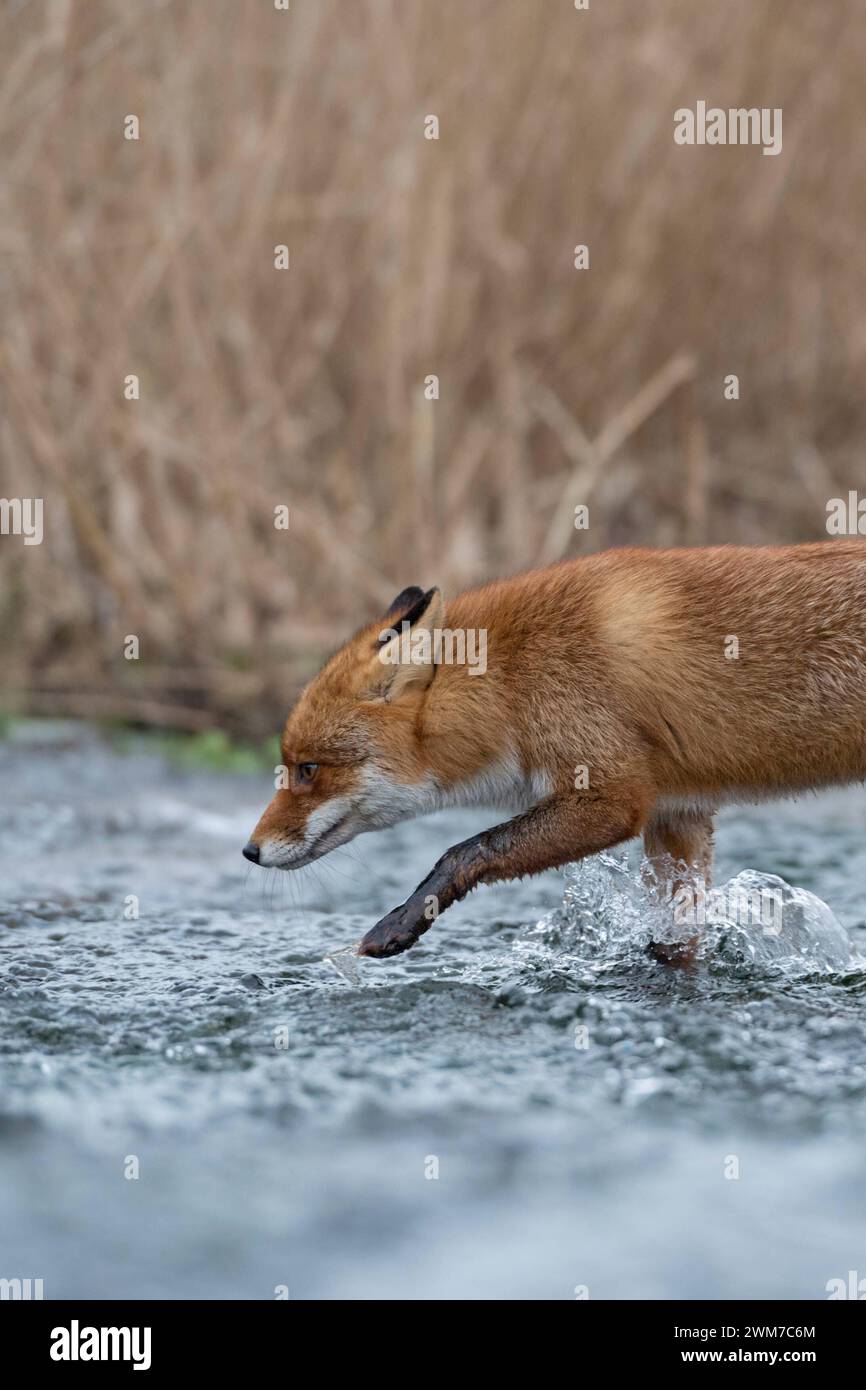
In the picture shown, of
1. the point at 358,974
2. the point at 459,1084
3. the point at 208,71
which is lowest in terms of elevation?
the point at 459,1084

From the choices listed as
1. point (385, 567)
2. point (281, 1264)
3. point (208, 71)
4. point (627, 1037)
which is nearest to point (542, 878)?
point (627, 1037)

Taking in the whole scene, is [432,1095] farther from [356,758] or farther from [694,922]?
[694,922]

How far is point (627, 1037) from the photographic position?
13.3 feet

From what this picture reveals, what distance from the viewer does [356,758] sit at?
471cm

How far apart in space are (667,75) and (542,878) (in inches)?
215

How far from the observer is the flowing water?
9.89 ft

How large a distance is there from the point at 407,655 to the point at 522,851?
0.65m

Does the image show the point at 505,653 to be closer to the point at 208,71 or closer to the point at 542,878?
the point at 542,878

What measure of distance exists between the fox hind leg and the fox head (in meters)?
0.78

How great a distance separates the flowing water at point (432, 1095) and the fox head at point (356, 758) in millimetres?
405

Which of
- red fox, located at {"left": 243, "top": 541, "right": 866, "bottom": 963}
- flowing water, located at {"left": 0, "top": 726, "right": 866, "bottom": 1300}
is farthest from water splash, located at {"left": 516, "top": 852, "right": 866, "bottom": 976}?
red fox, located at {"left": 243, "top": 541, "right": 866, "bottom": 963}

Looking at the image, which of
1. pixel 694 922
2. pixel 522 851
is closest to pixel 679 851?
pixel 694 922

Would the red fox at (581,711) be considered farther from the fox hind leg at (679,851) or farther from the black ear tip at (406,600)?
the fox hind leg at (679,851)
